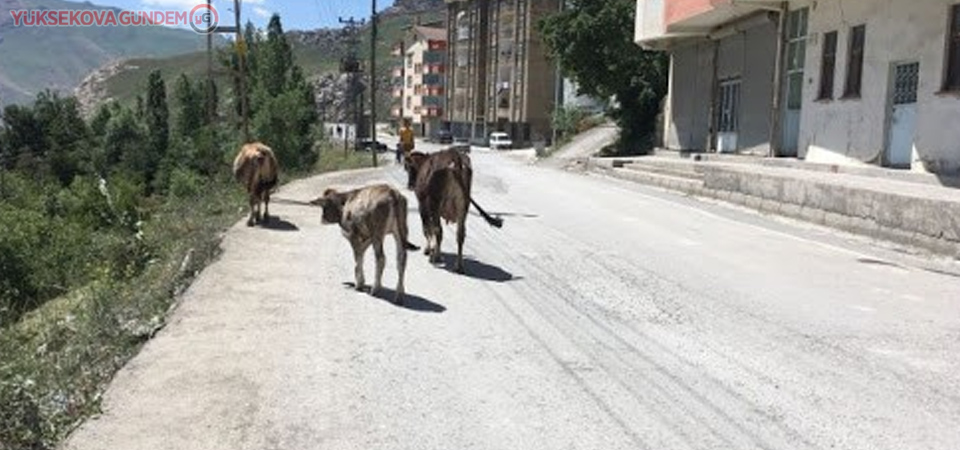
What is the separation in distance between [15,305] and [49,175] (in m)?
47.6

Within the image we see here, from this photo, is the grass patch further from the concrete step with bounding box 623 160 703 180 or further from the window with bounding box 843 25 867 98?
the window with bounding box 843 25 867 98

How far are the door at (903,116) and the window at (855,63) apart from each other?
1439 mm

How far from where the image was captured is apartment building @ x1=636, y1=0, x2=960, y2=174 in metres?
18.7

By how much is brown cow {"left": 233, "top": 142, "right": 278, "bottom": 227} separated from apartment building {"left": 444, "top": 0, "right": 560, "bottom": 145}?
75.8 meters

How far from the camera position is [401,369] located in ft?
20.5

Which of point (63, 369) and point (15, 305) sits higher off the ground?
point (63, 369)

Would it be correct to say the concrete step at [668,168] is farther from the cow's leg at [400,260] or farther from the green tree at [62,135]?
the green tree at [62,135]

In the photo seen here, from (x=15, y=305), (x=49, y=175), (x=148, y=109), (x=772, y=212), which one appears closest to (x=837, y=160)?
(x=772, y=212)

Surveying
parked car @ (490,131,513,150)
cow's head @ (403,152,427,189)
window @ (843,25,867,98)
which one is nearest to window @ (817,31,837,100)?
window @ (843,25,867,98)

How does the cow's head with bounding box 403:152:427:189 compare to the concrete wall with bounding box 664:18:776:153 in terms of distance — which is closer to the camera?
the cow's head with bounding box 403:152:427:189

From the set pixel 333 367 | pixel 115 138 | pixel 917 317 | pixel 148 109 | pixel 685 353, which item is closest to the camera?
pixel 333 367

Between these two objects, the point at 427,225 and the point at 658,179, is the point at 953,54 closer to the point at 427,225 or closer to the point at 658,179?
the point at 658,179

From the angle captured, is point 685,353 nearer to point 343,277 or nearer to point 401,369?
point 401,369

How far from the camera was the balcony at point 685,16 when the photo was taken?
89.1 ft
